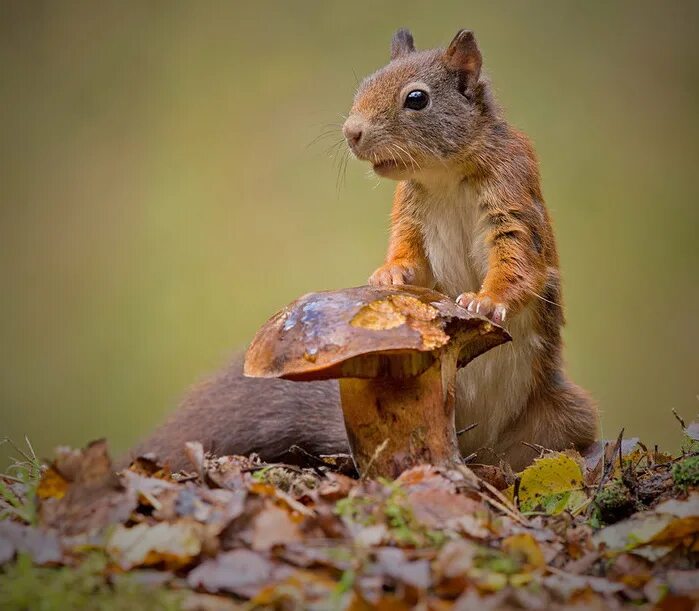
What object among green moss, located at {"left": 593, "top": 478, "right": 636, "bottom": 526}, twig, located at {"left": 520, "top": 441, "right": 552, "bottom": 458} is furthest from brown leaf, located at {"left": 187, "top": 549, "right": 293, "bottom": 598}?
twig, located at {"left": 520, "top": 441, "right": 552, "bottom": 458}

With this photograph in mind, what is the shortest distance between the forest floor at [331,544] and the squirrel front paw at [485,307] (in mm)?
391

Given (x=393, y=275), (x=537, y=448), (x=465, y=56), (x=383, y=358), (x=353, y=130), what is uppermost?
(x=465, y=56)

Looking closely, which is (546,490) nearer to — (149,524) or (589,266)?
(149,524)

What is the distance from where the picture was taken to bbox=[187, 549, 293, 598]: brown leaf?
1159 mm

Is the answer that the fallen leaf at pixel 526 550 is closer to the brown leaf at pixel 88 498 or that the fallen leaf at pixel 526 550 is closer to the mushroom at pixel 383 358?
the mushroom at pixel 383 358

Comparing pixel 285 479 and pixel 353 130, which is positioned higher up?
pixel 353 130

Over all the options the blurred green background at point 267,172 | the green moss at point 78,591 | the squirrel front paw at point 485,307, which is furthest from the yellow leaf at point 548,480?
the blurred green background at point 267,172

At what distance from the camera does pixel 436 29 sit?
4.91 m

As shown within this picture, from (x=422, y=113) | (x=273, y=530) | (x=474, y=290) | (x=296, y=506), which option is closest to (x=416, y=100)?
(x=422, y=113)

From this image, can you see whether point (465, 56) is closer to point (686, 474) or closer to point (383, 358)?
point (383, 358)

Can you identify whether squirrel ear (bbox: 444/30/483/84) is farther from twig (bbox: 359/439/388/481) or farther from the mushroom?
twig (bbox: 359/439/388/481)

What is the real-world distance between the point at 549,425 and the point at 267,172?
10.1 ft

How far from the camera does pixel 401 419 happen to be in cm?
167

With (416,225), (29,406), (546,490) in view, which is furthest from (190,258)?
(546,490)
